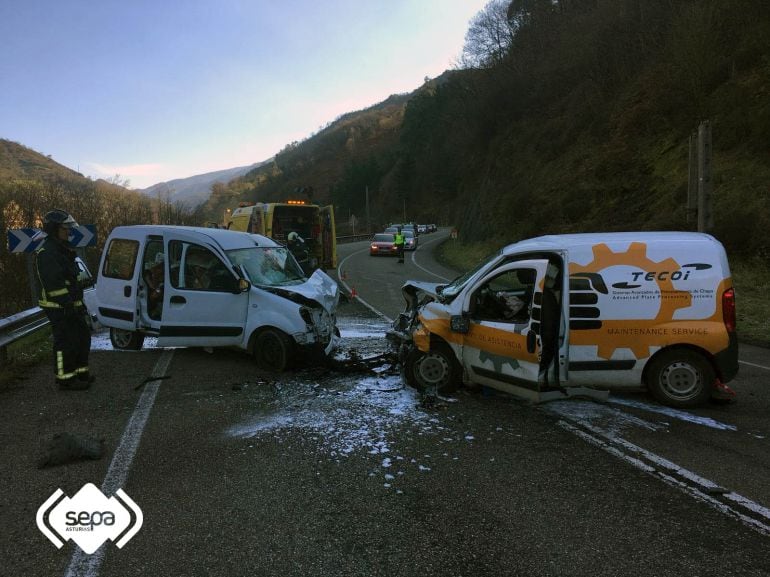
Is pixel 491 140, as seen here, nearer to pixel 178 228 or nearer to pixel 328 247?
pixel 328 247

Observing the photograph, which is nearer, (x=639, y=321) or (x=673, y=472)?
(x=673, y=472)

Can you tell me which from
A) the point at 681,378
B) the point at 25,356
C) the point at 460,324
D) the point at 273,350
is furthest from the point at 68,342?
the point at 681,378

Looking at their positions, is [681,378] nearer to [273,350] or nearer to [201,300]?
[273,350]

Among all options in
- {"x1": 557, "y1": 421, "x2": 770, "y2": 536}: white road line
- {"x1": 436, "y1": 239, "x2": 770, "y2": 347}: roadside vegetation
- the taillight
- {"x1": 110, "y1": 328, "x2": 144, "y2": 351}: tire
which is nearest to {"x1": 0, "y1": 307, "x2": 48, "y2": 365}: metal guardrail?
{"x1": 110, "y1": 328, "x2": 144, "y2": 351}: tire

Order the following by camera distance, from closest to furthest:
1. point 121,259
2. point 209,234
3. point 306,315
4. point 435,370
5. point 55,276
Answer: point 435,370 < point 55,276 < point 306,315 < point 209,234 < point 121,259

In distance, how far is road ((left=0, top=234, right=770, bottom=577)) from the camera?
2875mm

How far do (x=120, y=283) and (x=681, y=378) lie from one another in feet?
24.7

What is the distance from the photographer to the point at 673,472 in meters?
3.87

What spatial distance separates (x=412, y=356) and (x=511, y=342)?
1.18 meters

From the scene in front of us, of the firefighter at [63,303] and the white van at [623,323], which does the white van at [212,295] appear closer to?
the firefighter at [63,303]

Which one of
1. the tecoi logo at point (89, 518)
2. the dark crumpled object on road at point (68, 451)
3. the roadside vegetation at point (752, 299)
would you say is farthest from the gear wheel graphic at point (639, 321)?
the roadside vegetation at point (752, 299)

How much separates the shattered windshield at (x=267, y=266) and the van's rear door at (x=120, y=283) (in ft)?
5.11

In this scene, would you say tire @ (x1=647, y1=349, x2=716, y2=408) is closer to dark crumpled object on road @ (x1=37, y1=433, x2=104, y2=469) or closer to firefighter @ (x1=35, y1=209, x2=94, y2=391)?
dark crumpled object on road @ (x1=37, y1=433, x2=104, y2=469)

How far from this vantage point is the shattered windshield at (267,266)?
7.23 meters
